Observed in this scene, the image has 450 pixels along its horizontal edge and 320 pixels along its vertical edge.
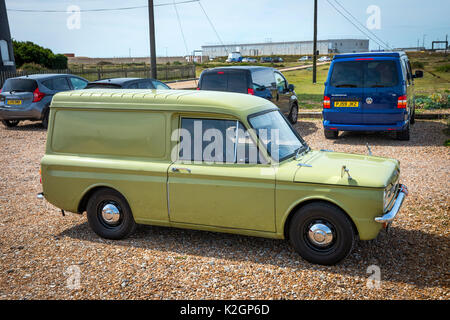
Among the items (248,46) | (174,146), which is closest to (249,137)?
(174,146)

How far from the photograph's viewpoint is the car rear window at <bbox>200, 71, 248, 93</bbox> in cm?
1203

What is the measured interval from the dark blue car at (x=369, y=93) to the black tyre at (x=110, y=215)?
7684 millimetres

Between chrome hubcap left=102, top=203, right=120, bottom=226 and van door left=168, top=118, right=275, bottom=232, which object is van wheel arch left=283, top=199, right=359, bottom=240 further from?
chrome hubcap left=102, top=203, right=120, bottom=226

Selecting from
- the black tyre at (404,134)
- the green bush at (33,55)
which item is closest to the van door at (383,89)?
the black tyre at (404,134)

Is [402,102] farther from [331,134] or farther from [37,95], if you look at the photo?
[37,95]

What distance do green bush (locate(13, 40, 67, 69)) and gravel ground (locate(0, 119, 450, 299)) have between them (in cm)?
4113

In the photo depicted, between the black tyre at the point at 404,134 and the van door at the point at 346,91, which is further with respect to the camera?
the black tyre at the point at 404,134

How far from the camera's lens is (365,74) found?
37.2 ft

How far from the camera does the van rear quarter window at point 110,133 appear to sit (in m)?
5.29

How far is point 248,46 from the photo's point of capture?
16300 centimetres

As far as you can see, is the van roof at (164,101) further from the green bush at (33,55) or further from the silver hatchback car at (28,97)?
the green bush at (33,55)

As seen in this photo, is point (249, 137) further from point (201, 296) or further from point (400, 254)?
point (400, 254)

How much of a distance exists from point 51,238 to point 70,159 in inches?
43.0

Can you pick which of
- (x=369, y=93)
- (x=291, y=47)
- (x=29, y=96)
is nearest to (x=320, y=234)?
(x=369, y=93)
